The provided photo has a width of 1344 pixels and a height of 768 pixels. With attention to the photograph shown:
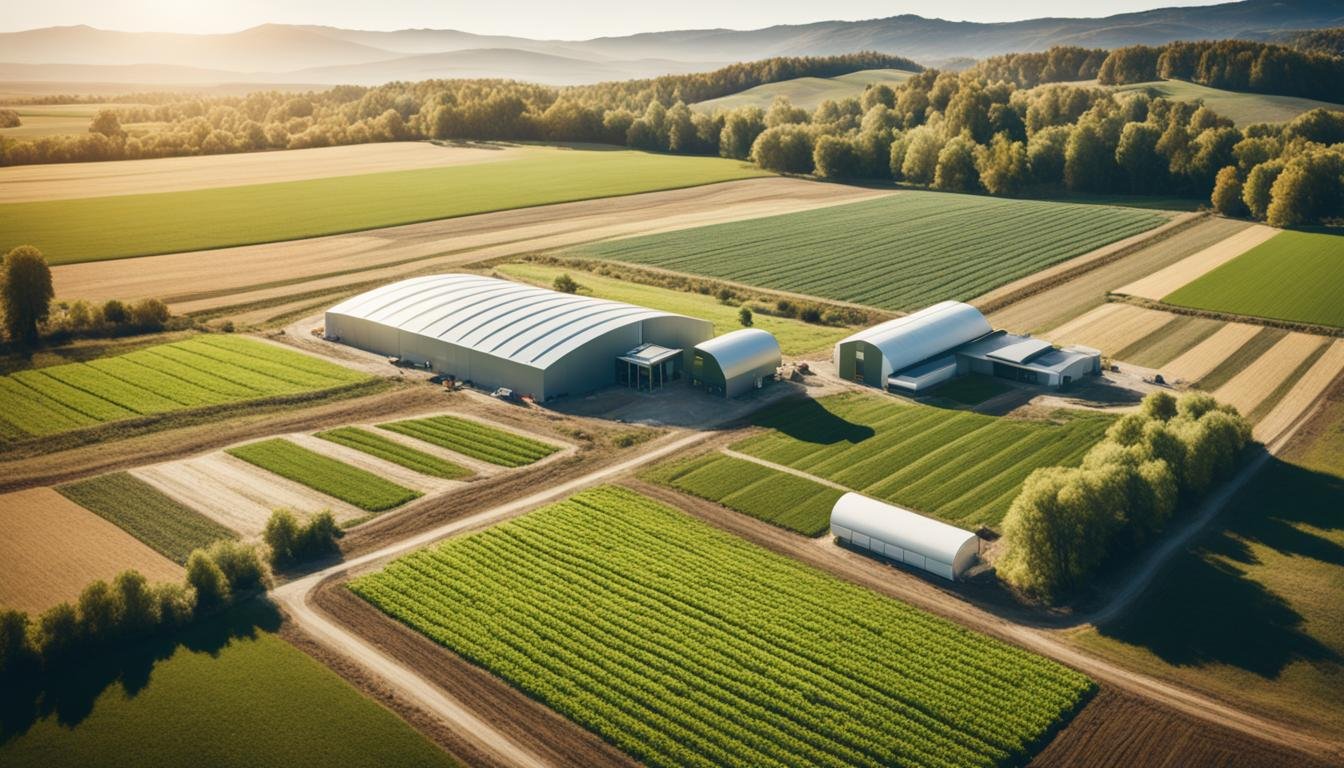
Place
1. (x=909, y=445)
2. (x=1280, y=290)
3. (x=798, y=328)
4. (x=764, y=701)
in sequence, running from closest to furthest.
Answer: (x=764, y=701) < (x=909, y=445) < (x=798, y=328) < (x=1280, y=290)

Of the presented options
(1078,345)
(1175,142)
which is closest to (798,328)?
(1078,345)

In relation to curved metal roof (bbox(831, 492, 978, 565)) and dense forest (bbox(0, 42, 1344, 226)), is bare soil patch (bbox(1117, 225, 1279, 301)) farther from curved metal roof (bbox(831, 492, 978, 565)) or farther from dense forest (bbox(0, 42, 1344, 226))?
curved metal roof (bbox(831, 492, 978, 565))

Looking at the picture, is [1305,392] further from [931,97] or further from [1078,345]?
[931,97]

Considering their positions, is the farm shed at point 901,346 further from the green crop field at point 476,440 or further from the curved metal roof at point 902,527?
the green crop field at point 476,440

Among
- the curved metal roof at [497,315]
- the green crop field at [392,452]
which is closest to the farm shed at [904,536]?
the green crop field at [392,452]

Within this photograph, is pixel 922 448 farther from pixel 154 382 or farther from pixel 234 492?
pixel 154 382

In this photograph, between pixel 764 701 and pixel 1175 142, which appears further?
pixel 1175 142
